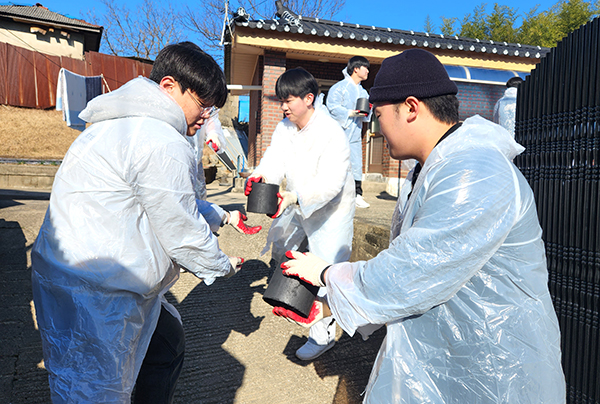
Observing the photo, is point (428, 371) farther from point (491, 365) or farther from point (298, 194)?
point (298, 194)

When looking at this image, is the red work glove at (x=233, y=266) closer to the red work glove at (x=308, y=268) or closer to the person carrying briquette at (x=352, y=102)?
the red work glove at (x=308, y=268)

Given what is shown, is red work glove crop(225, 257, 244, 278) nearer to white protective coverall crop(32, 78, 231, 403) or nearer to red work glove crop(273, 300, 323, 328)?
red work glove crop(273, 300, 323, 328)

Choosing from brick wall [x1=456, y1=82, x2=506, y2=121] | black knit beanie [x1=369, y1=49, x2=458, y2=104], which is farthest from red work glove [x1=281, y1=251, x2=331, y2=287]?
brick wall [x1=456, y1=82, x2=506, y2=121]

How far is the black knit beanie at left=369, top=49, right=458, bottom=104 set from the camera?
1.22 meters

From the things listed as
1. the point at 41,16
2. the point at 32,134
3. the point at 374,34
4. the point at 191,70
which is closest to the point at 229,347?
the point at 191,70

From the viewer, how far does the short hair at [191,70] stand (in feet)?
5.16

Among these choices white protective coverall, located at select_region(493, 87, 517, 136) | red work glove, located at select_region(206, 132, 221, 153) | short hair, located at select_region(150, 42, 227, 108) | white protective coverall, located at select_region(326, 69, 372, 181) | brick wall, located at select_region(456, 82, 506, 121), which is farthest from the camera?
white protective coverall, located at select_region(326, 69, 372, 181)

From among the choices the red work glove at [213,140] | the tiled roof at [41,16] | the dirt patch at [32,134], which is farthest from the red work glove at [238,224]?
the tiled roof at [41,16]

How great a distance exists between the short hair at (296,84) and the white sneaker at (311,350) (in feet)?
5.70

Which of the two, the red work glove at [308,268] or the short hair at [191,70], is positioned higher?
the short hair at [191,70]

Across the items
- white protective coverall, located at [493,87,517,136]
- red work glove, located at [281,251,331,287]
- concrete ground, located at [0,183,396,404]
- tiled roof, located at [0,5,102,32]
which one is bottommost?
concrete ground, located at [0,183,396,404]

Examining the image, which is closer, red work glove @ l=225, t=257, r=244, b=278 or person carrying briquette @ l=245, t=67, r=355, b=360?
red work glove @ l=225, t=257, r=244, b=278

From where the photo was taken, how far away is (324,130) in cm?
286

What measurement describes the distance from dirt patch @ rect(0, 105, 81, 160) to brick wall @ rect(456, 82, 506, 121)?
41.9 feet
